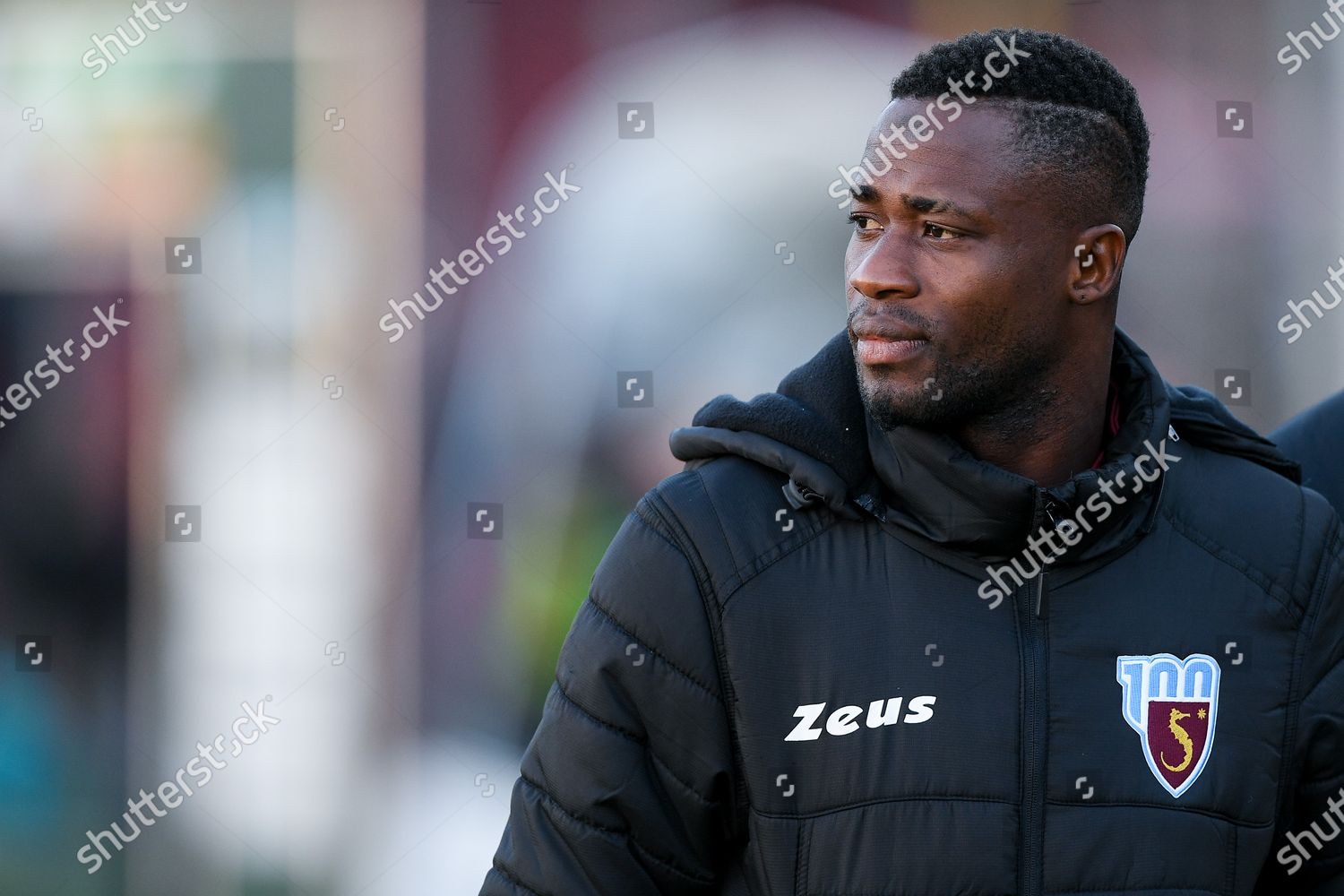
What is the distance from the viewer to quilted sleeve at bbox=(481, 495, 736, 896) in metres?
1.54

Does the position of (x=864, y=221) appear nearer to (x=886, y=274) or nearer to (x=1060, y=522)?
(x=886, y=274)

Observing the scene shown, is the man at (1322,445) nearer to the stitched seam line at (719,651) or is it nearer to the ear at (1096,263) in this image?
the ear at (1096,263)

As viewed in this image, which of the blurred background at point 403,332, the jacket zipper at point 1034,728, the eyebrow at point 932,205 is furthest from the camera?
the blurred background at point 403,332

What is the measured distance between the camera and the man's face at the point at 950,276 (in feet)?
5.37

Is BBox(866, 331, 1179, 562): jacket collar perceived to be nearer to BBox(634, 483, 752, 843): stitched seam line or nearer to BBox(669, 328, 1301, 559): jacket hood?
BBox(669, 328, 1301, 559): jacket hood

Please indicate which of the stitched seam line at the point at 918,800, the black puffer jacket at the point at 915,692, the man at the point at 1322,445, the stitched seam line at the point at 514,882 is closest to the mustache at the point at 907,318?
the black puffer jacket at the point at 915,692

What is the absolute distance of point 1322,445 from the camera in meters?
2.26

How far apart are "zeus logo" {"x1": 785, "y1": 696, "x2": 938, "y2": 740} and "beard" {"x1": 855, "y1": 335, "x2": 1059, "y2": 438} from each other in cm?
34

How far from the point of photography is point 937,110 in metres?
1.68

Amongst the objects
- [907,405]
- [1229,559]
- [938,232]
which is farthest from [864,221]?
[1229,559]

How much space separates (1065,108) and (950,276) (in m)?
0.28

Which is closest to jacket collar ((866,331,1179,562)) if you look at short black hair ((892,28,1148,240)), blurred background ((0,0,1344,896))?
short black hair ((892,28,1148,240))

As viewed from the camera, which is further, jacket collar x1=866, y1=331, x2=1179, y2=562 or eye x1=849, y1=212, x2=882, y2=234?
eye x1=849, y1=212, x2=882, y2=234

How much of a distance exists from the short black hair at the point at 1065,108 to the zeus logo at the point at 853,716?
2.16ft
